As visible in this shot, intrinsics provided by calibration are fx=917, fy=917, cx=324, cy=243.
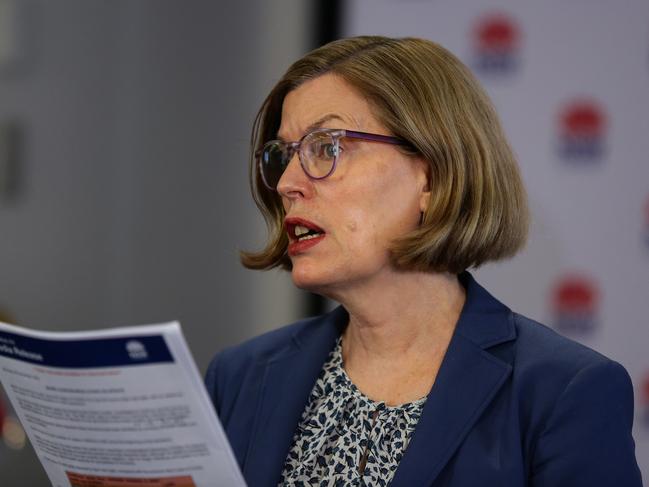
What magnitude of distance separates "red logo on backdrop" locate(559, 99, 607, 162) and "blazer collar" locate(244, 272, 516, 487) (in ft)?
4.08

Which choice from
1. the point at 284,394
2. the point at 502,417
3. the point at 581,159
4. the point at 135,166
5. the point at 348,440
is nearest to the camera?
the point at 502,417

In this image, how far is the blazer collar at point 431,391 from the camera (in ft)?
5.07

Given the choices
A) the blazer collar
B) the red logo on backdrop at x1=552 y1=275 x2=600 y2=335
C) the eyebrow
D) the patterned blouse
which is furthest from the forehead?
the red logo on backdrop at x1=552 y1=275 x2=600 y2=335

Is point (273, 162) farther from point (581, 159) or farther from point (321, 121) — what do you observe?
point (581, 159)

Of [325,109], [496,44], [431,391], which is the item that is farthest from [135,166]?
[431,391]

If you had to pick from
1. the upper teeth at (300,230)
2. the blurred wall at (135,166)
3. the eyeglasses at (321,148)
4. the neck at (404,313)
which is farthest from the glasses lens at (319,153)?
the blurred wall at (135,166)

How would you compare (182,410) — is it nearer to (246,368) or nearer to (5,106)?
(246,368)

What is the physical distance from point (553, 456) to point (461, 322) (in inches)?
12.7

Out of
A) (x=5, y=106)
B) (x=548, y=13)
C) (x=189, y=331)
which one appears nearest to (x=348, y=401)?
(x=548, y=13)

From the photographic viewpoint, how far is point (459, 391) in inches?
63.0

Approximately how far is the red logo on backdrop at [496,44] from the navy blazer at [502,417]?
54.7 inches

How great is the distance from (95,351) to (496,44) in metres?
2.11

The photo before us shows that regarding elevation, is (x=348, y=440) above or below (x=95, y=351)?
below

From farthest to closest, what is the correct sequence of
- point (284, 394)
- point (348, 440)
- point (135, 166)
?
point (135, 166) → point (284, 394) → point (348, 440)
